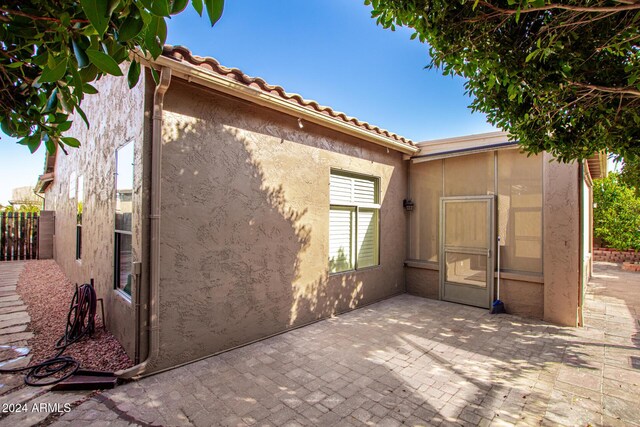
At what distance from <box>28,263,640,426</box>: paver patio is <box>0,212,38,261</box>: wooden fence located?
1474 cm

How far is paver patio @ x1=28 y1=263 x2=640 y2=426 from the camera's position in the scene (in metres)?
2.95

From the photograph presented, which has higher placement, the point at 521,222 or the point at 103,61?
the point at 103,61

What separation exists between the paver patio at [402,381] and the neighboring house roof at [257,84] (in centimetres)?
371

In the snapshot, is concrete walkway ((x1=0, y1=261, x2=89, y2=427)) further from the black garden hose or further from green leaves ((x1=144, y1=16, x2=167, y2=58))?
green leaves ((x1=144, y1=16, x2=167, y2=58))

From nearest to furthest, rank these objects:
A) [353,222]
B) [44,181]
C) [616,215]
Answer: [353,222]
[616,215]
[44,181]

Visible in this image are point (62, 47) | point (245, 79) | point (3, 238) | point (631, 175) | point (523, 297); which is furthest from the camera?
point (3, 238)

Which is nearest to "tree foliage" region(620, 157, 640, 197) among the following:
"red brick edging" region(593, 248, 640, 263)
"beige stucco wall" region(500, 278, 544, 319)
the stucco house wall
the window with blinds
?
the stucco house wall

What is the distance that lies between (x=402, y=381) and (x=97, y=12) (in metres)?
4.16

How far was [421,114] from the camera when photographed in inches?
413

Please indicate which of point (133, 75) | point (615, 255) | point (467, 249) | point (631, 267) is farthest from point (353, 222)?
point (615, 255)

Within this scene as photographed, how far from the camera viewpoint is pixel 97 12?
833 mm

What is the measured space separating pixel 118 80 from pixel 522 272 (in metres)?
8.35

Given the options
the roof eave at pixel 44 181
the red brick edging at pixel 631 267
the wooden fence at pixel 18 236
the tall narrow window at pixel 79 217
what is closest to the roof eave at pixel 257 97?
the tall narrow window at pixel 79 217

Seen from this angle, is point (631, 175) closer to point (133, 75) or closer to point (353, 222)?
point (353, 222)
